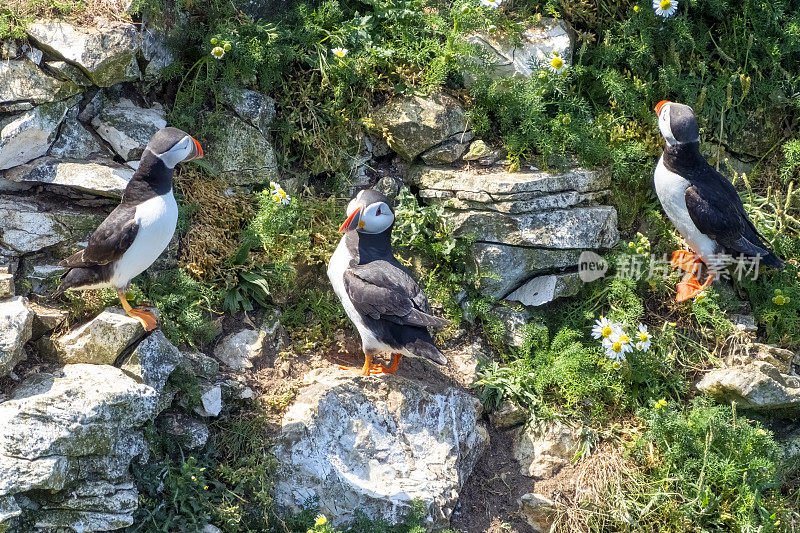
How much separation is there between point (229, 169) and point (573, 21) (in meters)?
Result: 3.42

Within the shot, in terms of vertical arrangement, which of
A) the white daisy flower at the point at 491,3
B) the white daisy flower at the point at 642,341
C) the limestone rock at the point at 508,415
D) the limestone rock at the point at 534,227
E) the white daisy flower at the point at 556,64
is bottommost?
the limestone rock at the point at 508,415

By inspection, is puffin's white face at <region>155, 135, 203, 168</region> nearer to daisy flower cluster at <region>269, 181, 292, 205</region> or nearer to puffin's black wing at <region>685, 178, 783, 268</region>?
daisy flower cluster at <region>269, 181, 292, 205</region>

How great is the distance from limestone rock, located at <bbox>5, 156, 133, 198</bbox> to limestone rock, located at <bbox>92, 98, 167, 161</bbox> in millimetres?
267

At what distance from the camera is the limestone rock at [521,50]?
21.6ft

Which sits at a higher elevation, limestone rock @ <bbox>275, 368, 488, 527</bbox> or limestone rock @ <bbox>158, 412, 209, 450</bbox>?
limestone rock @ <bbox>158, 412, 209, 450</bbox>

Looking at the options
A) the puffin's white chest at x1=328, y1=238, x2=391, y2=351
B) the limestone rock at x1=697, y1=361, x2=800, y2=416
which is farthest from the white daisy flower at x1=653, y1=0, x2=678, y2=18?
the puffin's white chest at x1=328, y1=238, x2=391, y2=351

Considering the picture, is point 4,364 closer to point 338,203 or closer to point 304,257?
point 304,257

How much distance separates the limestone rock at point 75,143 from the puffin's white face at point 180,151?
950mm

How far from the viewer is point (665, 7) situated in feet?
21.9

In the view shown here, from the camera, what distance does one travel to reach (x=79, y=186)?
5.22 m

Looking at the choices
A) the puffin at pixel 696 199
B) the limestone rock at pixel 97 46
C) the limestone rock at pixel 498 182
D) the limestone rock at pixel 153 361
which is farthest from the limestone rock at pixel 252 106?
the puffin at pixel 696 199

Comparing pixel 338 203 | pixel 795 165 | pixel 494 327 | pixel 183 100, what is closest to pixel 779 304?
pixel 795 165

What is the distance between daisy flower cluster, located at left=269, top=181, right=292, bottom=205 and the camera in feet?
19.0

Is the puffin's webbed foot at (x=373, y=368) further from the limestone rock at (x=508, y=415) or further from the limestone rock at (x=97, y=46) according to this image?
the limestone rock at (x=97, y=46)
